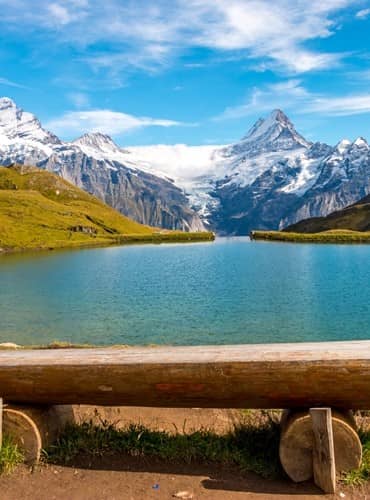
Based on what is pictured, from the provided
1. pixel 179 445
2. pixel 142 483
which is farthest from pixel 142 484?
pixel 179 445

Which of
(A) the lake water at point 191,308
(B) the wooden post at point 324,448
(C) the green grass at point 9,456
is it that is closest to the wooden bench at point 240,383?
(B) the wooden post at point 324,448

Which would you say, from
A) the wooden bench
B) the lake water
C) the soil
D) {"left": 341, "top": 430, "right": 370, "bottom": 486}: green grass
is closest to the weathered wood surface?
the wooden bench

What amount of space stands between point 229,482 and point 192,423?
3717 mm

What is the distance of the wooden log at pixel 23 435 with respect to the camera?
37.0 feet

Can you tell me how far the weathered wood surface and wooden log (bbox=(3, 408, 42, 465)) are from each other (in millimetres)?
385

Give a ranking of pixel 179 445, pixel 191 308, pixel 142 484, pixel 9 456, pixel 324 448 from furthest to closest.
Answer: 1. pixel 191 308
2. pixel 179 445
3. pixel 9 456
4. pixel 142 484
5. pixel 324 448

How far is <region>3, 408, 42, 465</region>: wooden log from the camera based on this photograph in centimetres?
1129

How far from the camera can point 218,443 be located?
11742 mm

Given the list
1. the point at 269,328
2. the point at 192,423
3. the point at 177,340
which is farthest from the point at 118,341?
the point at 192,423

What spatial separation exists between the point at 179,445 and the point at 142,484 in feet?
5.18

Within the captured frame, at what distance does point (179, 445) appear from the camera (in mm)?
11844

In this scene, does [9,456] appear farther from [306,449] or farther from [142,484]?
[306,449]

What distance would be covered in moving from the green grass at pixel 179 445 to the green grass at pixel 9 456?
27.1 inches

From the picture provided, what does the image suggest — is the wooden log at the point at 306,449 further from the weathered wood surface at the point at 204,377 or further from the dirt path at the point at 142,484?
the weathered wood surface at the point at 204,377
